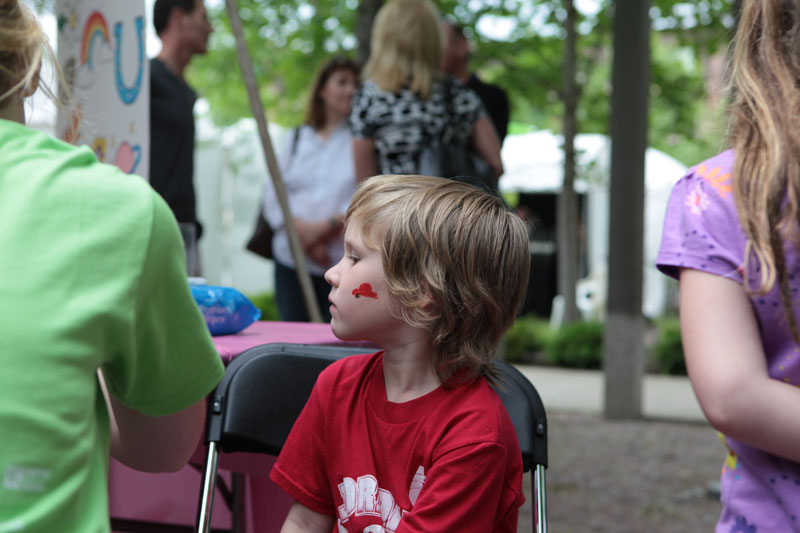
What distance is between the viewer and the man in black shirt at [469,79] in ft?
14.5

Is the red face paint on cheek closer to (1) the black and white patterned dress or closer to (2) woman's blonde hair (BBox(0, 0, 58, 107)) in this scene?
(2) woman's blonde hair (BBox(0, 0, 58, 107))

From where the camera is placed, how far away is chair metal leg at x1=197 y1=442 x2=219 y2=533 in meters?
1.81

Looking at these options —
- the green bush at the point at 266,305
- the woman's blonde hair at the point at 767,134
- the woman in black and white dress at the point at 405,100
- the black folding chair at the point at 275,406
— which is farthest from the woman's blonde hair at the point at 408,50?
the green bush at the point at 266,305

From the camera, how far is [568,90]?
9.41m

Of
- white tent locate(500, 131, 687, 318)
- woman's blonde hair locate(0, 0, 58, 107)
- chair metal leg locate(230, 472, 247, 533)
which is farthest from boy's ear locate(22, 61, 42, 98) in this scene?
white tent locate(500, 131, 687, 318)

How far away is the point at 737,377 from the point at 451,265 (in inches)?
22.8

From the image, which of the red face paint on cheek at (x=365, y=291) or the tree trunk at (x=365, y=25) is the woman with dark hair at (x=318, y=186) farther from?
the red face paint on cheek at (x=365, y=291)

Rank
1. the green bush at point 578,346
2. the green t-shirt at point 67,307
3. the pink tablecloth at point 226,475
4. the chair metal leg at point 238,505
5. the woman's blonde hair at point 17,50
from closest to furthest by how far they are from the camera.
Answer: the green t-shirt at point 67,307 < the woman's blonde hair at point 17,50 < the pink tablecloth at point 226,475 < the chair metal leg at point 238,505 < the green bush at point 578,346

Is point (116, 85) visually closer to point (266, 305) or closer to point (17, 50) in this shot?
point (17, 50)

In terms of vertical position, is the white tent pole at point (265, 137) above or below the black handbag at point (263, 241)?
above

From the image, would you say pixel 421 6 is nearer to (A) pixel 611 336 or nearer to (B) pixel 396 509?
(B) pixel 396 509

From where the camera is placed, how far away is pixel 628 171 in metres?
6.55

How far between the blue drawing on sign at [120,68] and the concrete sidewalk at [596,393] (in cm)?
440

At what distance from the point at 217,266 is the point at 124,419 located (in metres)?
10.3
